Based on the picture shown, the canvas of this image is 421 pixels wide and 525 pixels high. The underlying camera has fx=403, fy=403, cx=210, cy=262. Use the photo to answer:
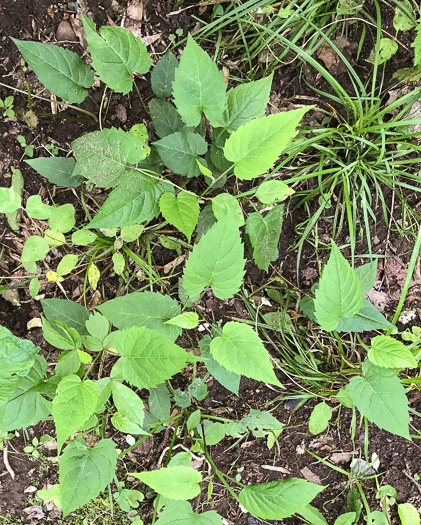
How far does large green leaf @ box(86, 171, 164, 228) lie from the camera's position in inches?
60.0

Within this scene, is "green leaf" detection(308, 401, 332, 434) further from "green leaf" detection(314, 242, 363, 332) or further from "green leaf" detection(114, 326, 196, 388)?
"green leaf" detection(114, 326, 196, 388)

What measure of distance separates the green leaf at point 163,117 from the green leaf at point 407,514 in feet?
7.23

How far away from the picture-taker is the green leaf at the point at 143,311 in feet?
5.15

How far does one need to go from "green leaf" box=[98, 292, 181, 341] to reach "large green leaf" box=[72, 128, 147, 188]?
0.46 metres

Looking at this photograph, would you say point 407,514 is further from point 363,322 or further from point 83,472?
point 83,472

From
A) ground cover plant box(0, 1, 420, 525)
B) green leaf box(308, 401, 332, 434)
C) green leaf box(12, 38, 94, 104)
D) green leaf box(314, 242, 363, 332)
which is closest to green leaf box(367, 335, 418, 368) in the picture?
ground cover plant box(0, 1, 420, 525)

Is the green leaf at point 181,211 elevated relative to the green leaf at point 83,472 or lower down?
elevated

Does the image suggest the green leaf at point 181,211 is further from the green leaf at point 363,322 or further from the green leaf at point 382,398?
the green leaf at point 382,398

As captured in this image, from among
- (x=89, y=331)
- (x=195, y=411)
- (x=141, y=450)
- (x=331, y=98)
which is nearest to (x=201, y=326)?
(x=195, y=411)

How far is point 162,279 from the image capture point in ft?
6.24

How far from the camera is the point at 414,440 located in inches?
81.9

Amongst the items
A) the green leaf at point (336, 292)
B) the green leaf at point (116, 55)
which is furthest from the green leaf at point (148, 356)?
the green leaf at point (116, 55)

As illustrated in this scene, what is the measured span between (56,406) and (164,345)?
411mm

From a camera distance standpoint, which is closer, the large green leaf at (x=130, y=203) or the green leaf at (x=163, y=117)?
the large green leaf at (x=130, y=203)
